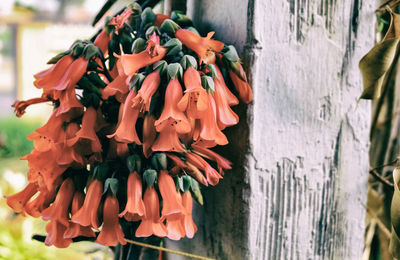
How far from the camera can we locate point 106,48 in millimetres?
506

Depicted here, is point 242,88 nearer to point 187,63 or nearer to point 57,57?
point 187,63

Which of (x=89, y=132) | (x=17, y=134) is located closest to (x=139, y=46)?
(x=89, y=132)

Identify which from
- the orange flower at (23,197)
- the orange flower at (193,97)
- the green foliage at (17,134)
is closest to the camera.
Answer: the orange flower at (193,97)

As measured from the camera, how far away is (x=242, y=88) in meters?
0.47

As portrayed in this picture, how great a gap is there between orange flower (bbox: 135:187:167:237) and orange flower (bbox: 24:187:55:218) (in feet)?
0.46

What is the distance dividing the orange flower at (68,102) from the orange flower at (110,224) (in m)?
0.12

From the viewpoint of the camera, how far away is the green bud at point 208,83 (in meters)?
0.42

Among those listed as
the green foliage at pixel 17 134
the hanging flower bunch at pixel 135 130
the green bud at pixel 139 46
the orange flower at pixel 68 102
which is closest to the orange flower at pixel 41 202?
the hanging flower bunch at pixel 135 130

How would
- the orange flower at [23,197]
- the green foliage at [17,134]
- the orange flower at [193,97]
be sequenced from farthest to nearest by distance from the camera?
the green foliage at [17,134] < the orange flower at [23,197] < the orange flower at [193,97]

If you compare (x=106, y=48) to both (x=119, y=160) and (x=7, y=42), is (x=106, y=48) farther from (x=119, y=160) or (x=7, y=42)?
(x=7, y=42)

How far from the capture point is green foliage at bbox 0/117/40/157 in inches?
173

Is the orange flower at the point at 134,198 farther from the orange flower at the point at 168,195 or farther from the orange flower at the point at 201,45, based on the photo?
the orange flower at the point at 201,45

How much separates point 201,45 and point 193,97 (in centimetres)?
7

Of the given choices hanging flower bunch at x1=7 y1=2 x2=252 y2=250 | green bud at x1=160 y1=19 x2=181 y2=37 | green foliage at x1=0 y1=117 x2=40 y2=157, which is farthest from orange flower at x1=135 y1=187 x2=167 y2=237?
green foliage at x1=0 y1=117 x2=40 y2=157
